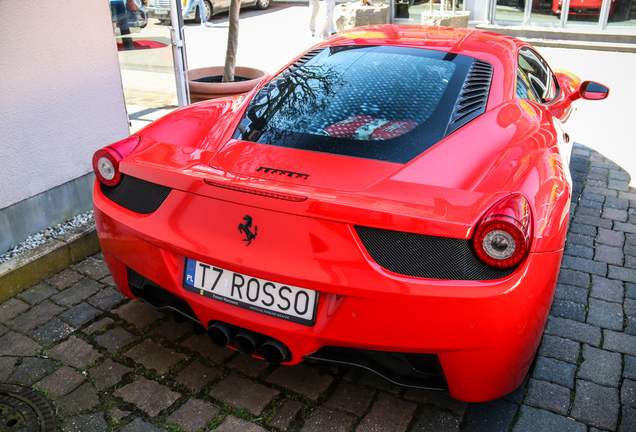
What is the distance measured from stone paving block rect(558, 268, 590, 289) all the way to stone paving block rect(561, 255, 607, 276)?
50mm

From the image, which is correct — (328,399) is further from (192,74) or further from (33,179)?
(192,74)

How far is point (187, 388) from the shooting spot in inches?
92.2

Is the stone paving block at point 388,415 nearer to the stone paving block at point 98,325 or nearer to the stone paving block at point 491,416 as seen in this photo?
the stone paving block at point 491,416

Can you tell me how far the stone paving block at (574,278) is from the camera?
3.14m

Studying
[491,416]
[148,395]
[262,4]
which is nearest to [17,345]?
[148,395]

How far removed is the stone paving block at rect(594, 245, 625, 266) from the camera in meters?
3.39

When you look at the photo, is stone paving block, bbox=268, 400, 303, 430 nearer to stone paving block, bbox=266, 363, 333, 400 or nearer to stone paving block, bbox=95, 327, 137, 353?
stone paving block, bbox=266, 363, 333, 400

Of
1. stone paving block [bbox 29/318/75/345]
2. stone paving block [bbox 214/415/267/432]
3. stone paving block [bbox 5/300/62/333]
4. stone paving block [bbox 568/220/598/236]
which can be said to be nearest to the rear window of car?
stone paving block [bbox 214/415/267/432]

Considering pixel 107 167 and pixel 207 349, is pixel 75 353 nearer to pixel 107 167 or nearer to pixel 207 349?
pixel 207 349

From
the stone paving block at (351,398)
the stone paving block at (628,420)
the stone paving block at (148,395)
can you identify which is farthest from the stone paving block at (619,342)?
the stone paving block at (148,395)

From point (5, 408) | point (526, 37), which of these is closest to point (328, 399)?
point (5, 408)

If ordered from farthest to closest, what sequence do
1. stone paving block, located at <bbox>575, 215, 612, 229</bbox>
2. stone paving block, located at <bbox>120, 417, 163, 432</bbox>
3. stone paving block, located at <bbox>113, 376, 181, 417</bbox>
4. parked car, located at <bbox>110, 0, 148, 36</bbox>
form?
parked car, located at <bbox>110, 0, 148, 36</bbox>, stone paving block, located at <bbox>575, 215, 612, 229</bbox>, stone paving block, located at <bbox>113, 376, 181, 417</bbox>, stone paving block, located at <bbox>120, 417, 163, 432</bbox>

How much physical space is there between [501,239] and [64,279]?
2.56 meters

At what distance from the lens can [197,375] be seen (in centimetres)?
242
